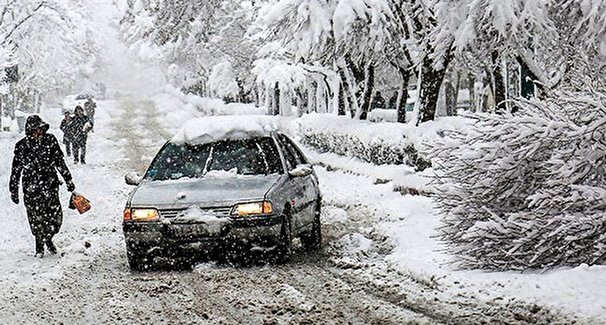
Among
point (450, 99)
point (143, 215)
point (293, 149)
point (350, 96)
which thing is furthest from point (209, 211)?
point (450, 99)

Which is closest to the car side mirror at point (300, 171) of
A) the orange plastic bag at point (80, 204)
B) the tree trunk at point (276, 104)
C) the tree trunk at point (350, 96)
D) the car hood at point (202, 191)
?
the car hood at point (202, 191)

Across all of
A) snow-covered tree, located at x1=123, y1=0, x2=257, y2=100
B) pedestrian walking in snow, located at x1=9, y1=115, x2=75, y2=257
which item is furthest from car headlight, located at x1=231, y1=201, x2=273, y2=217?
snow-covered tree, located at x1=123, y1=0, x2=257, y2=100

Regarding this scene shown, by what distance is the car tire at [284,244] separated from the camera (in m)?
9.66

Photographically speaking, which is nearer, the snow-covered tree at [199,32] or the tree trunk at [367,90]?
the tree trunk at [367,90]

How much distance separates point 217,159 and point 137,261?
170cm

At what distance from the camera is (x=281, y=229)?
9.61m

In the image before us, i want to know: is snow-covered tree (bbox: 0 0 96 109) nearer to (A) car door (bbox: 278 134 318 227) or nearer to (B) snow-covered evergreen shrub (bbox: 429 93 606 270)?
(A) car door (bbox: 278 134 318 227)

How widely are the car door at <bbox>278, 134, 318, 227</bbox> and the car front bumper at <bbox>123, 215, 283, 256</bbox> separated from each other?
112 centimetres

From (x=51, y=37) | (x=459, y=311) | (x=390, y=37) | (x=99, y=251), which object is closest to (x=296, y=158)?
(x=99, y=251)

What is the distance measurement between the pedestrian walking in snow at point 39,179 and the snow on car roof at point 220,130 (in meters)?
1.61

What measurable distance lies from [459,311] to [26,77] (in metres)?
41.7

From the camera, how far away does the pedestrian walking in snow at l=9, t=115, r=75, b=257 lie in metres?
11.0

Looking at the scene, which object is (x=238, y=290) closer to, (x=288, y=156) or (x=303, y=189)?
(x=303, y=189)

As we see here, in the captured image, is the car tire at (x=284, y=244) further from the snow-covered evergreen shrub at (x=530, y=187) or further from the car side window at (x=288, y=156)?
the snow-covered evergreen shrub at (x=530, y=187)
